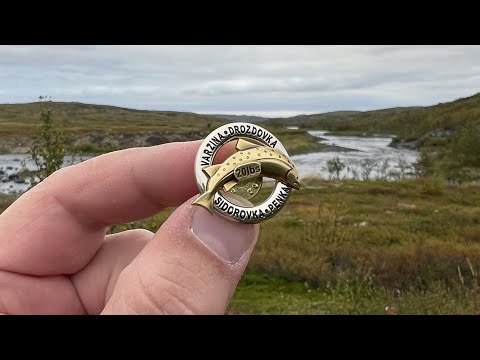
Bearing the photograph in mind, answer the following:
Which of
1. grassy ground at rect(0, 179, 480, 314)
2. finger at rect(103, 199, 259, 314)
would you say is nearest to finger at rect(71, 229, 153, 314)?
finger at rect(103, 199, 259, 314)

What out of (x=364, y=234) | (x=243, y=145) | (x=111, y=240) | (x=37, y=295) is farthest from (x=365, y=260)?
(x=243, y=145)

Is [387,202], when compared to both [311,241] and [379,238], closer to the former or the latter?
[379,238]

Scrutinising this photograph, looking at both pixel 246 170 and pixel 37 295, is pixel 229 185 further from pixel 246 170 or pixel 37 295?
pixel 37 295

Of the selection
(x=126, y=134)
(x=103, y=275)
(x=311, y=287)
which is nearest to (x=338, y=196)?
(x=311, y=287)

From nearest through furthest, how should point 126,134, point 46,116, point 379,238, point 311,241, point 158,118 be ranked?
point 46,116 < point 311,241 < point 379,238 < point 126,134 < point 158,118

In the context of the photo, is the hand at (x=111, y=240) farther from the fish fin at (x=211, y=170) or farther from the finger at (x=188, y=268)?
the fish fin at (x=211, y=170)

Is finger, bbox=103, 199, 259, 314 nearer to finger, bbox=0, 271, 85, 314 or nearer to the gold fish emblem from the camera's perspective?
the gold fish emblem
